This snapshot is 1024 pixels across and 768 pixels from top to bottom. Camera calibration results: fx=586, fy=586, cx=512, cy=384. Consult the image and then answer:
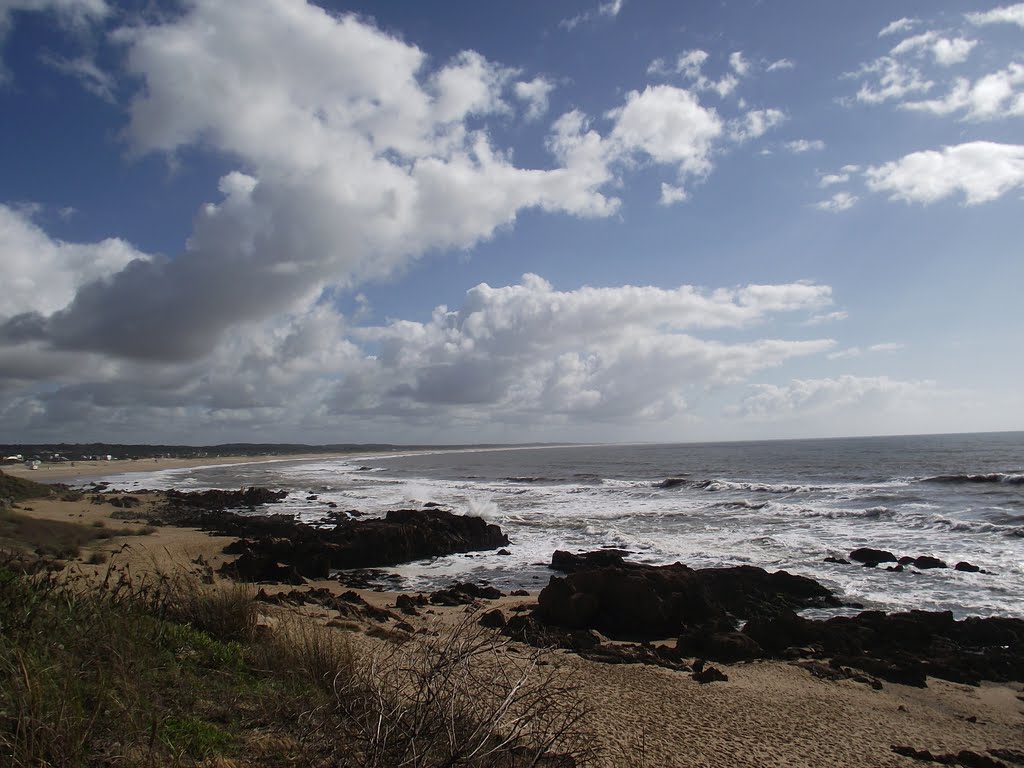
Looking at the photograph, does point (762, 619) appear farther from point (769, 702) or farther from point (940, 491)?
point (940, 491)

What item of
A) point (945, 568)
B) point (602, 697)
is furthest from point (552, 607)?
point (945, 568)

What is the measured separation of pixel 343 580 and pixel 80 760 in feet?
48.6

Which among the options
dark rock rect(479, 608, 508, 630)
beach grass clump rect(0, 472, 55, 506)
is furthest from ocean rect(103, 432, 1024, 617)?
beach grass clump rect(0, 472, 55, 506)

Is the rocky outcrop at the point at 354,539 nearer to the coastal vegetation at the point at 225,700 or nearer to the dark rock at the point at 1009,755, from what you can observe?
the coastal vegetation at the point at 225,700

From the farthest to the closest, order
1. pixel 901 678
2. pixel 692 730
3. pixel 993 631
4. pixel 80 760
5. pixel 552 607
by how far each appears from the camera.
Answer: pixel 552 607, pixel 993 631, pixel 901 678, pixel 692 730, pixel 80 760

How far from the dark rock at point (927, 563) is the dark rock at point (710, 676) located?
12.3 m

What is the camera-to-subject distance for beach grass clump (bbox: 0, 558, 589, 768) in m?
3.67

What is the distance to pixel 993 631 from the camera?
38.1 feet

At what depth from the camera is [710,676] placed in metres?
9.19

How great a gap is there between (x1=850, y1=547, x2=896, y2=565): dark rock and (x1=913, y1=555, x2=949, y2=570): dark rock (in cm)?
70

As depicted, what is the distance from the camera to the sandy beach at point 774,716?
675cm

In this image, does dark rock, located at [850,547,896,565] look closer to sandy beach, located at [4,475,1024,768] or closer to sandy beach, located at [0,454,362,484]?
sandy beach, located at [4,475,1024,768]

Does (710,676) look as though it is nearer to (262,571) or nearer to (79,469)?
(262,571)

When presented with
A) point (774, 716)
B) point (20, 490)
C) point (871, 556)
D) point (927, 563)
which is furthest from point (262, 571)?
point (20, 490)
